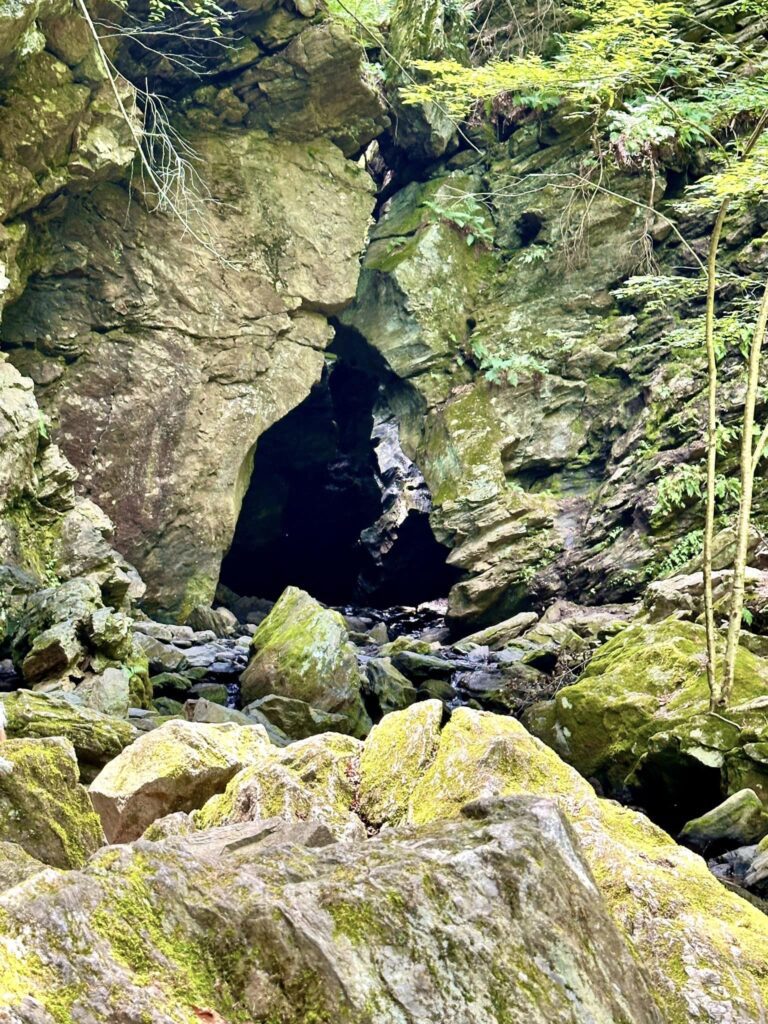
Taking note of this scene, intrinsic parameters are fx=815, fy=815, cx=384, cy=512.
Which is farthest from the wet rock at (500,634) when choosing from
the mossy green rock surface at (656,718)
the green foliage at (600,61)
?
the green foliage at (600,61)

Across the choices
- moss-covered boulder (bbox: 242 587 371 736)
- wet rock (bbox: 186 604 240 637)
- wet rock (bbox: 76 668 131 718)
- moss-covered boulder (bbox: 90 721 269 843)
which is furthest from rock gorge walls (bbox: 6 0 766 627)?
moss-covered boulder (bbox: 90 721 269 843)

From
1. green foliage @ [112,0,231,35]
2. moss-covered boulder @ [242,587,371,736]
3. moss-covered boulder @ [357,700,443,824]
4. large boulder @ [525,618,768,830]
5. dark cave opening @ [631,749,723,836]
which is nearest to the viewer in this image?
moss-covered boulder @ [357,700,443,824]

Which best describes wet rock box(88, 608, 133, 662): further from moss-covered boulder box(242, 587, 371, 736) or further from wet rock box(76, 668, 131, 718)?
moss-covered boulder box(242, 587, 371, 736)

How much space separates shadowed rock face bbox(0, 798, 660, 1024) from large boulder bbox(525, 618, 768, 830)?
14.6 ft

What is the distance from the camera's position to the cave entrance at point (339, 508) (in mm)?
20344

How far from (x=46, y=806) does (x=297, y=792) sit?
4.25 feet

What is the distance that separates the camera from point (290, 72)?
15828 mm

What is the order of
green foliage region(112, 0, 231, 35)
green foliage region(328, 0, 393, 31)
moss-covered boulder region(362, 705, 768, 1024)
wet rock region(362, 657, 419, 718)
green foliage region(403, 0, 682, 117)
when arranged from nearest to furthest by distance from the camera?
moss-covered boulder region(362, 705, 768, 1024), green foliage region(403, 0, 682, 117), wet rock region(362, 657, 419, 718), green foliage region(112, 0, 231, 35), green foliage region(328, 0, 393, 31)

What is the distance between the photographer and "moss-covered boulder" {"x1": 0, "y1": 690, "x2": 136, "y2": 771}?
232 inches

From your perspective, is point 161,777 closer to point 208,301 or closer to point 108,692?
point 108,692

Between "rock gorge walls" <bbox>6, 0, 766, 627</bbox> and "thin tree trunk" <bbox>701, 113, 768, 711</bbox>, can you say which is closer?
"thin tree trunk" <bbox>701, 113, 768, 711</bbox>

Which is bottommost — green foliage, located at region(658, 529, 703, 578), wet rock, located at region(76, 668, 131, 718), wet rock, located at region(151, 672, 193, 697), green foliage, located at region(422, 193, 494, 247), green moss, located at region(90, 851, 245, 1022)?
wet rock, located at region(151, 672, 193, 697)

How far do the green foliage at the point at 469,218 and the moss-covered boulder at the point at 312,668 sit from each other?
11725 mm

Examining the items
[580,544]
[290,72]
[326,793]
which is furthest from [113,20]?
[326,793]
